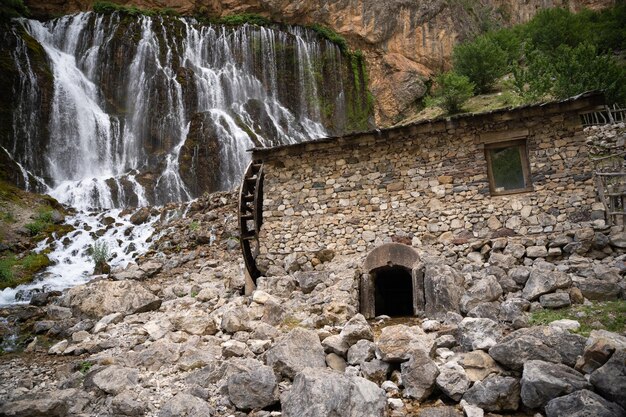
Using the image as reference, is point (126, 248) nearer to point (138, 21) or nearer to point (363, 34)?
point (138, 21)

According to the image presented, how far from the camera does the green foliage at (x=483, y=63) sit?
23297 mm

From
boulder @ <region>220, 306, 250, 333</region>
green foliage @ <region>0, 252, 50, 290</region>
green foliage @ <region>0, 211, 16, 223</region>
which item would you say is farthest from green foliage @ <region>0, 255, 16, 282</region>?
boulder @ <region>220, 306, 250, 333</region>

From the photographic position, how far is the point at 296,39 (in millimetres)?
29125

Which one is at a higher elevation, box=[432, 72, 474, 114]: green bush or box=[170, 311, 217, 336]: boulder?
box=[432, 72, 474, 114]: green bush

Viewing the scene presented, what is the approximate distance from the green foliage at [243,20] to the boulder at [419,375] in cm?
2871

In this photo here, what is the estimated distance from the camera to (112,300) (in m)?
8.98

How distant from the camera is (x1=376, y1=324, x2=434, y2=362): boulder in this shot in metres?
5.18

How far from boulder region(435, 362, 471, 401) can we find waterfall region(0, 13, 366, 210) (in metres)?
16.8

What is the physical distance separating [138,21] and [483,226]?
27.2 metres

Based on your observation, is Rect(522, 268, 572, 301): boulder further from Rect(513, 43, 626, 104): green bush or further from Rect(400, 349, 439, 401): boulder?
Rect(513, 43, 626, 104): green bush

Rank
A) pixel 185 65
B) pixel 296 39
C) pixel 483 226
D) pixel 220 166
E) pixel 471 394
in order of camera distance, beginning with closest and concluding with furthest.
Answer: pixel 471 394, pixel 483 226, pixel 220 166, pixel 185 65, pixel 296 39

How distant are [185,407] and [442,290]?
15.3ft

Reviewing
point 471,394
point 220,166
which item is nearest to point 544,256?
point 471,394

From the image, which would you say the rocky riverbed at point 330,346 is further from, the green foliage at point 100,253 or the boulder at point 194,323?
the green foliage at point 100,253
